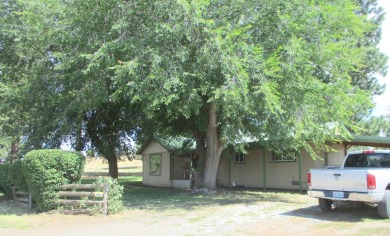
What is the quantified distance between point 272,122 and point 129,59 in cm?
612

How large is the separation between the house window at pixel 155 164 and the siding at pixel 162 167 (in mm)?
286

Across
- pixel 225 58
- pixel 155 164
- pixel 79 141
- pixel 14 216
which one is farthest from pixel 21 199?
pixel 155 164

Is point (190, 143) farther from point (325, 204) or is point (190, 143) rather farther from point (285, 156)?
point (325, 204)

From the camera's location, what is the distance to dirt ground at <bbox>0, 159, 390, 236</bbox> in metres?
9.91

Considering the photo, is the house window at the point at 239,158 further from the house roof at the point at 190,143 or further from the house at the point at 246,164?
the house roof at the point at 190,143

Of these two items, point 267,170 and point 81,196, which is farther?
point 267,170

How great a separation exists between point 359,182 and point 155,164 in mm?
20915

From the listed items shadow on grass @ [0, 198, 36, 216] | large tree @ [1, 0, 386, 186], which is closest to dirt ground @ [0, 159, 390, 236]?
shadow on grass @ [0, 198, 36, 216]

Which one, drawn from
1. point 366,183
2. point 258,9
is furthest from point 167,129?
point 366,183

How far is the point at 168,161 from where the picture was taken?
28281 millimetres

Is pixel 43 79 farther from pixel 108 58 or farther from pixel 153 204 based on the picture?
pixel 153 204

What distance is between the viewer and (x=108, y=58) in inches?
608

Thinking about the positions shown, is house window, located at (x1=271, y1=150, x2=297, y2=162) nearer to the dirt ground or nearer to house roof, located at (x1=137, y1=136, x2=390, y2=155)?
house roof, located at (x1=137, y1=136, x2=390, y2=155)

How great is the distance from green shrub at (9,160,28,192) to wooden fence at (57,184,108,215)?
2.94 metres
